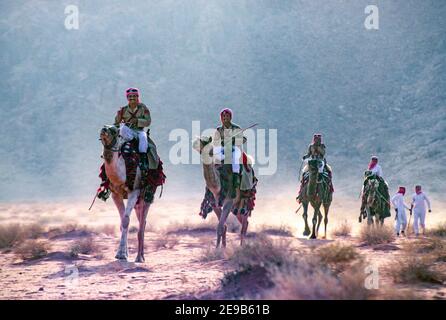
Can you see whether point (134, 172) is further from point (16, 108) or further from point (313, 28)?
point (313, 28)

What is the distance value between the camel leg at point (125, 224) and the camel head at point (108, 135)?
1.13 metres

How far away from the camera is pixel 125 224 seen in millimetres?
11688

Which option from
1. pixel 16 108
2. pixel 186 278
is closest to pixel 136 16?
pixel 16 108

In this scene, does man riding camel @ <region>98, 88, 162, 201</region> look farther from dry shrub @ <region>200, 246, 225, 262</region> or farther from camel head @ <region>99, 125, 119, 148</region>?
dry shrub @ <region>200, 246, 225, 262</region>

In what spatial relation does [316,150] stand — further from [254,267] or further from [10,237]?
[254,267]

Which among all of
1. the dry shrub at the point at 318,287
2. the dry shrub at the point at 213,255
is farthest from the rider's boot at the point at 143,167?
the dry shrub at the point at 318,287

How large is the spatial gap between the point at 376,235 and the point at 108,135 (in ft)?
29.3

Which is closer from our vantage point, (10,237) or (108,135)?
(108,135)

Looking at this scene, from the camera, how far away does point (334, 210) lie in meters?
39.4

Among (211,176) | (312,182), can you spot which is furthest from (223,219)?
(312,182)

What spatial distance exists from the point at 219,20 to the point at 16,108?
73.0 ft

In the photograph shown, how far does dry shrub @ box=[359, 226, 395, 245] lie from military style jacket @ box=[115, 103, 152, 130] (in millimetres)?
7783

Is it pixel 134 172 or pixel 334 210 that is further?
pixel 334 210

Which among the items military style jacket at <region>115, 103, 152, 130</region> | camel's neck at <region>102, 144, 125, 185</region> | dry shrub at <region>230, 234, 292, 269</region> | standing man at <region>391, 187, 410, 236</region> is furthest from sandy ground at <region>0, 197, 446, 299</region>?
standing man at <region>391, 187, 410, 236</region>
